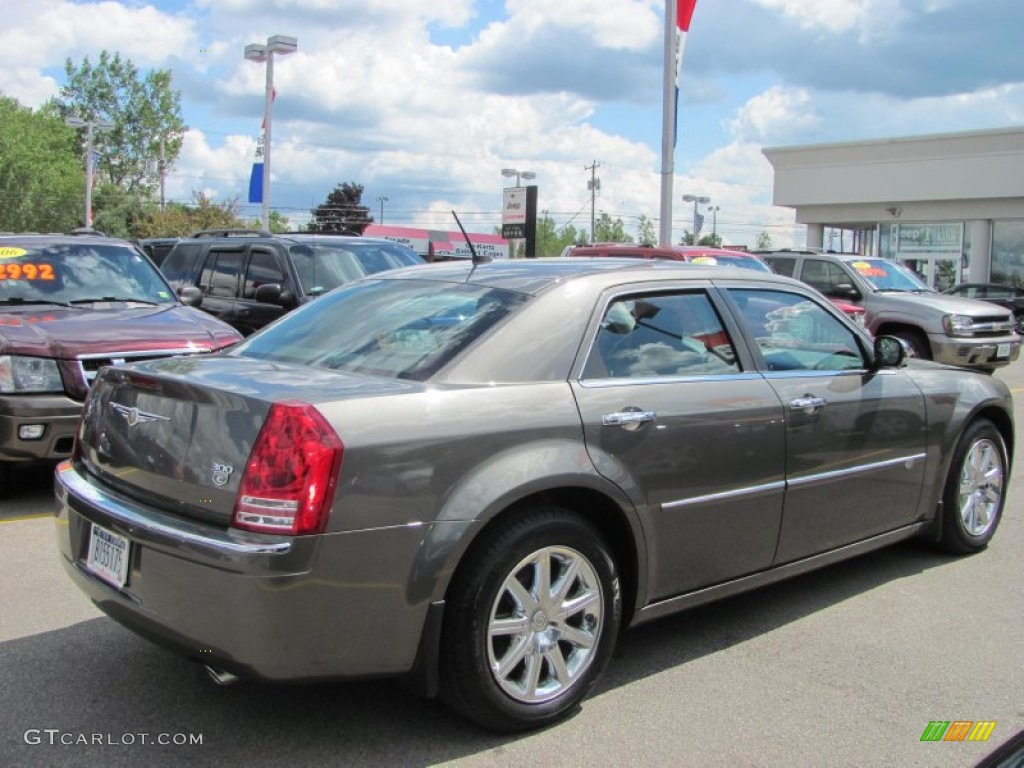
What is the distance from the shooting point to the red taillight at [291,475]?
286 centimetres

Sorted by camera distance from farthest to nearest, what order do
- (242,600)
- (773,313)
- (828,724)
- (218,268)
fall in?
(218,268) < (773,313) < (828,724) < (242,600)

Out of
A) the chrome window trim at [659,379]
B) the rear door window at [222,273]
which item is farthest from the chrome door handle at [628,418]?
the rear door window at [222,273]

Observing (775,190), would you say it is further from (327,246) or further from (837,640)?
(837,640)

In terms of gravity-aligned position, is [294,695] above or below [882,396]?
below

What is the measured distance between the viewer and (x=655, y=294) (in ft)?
13.4

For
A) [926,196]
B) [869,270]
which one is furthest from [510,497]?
[926,196]

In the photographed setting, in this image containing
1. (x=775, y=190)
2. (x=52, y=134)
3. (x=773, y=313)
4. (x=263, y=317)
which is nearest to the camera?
(x=773, y=313)

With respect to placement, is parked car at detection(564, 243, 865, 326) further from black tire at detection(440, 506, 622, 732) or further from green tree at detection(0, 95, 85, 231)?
green tree at detection(0, 95, 85, 231)

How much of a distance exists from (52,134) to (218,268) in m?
73.2

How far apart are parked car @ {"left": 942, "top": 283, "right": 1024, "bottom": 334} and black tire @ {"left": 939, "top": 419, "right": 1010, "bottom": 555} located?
71.4 ft

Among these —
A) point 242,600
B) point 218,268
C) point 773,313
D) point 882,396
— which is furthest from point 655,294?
point 218,268

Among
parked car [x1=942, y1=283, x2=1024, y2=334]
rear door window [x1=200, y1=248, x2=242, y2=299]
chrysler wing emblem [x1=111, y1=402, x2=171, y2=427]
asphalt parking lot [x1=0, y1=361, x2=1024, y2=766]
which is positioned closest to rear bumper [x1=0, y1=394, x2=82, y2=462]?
asphalt parking lot [x1=0, y1=361, x2=1024, y2=766]

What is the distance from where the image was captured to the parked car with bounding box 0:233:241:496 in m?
6.01

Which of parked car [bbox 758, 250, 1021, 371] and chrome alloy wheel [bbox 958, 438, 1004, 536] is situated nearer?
chrome alloy wheel [bbox 958, 438, 1004, 536]
